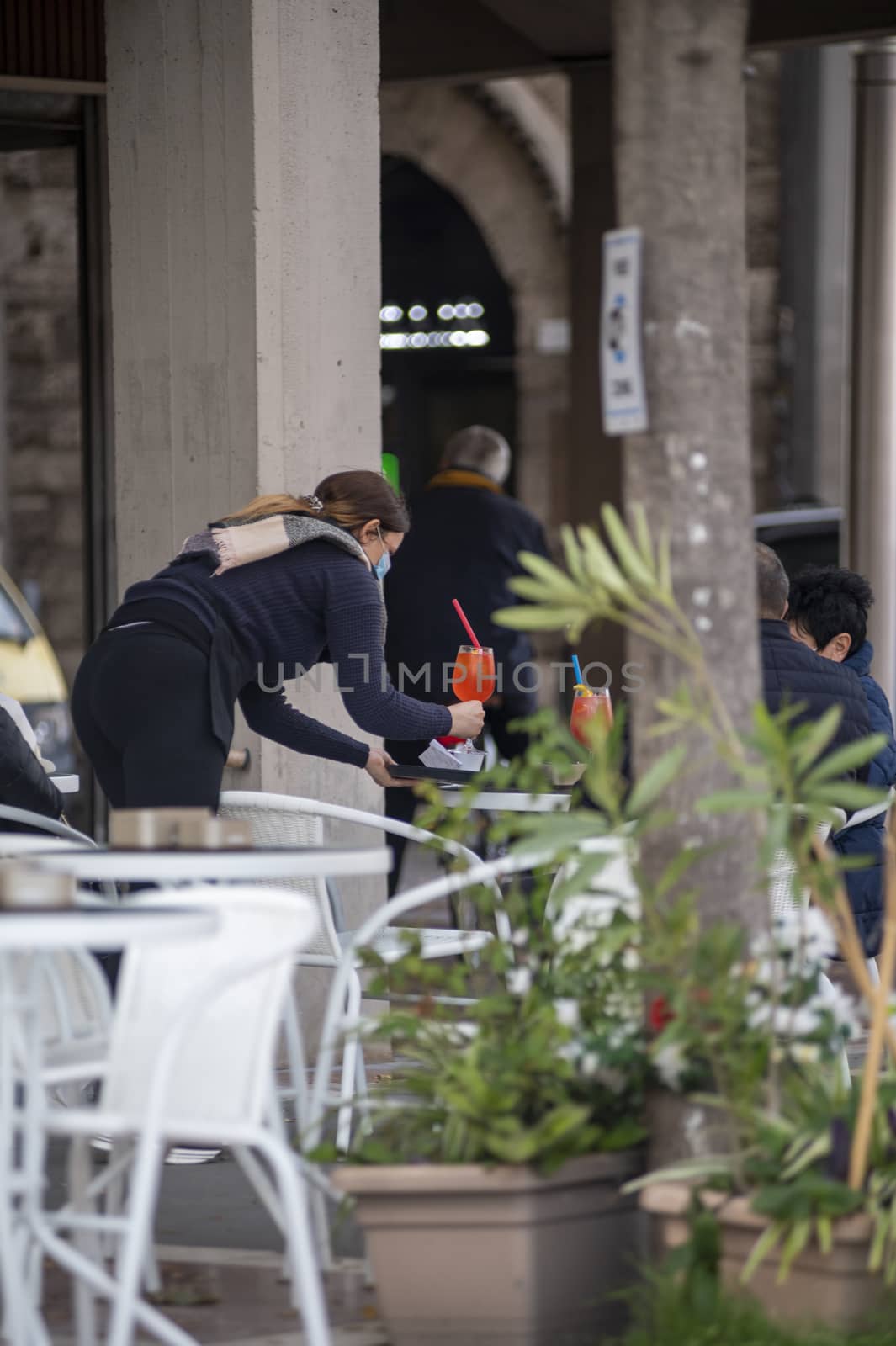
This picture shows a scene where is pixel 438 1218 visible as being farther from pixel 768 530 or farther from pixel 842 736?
pixel 768 530

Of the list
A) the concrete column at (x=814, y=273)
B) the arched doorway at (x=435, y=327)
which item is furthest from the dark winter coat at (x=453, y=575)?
the arched doorway at (x=435, y=327)

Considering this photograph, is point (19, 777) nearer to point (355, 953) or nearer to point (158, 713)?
point (158, 713)

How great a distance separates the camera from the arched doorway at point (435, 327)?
1435 centimetres

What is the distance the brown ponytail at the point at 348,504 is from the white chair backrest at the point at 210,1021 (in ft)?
5.51

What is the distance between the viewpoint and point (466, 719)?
4.57 meters

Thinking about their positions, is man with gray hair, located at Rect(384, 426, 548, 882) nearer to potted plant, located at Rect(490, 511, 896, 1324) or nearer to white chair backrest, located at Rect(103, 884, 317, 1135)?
potted plant, located at Rect(490, 511, 896, 1324)

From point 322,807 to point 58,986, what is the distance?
1061 millimetres

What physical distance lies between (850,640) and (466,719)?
102cm

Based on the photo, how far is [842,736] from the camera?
15.0ft

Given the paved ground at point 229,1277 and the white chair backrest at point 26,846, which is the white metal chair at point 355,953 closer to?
the paved ground at point 229,1277

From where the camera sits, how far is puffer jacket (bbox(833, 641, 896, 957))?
4.59m

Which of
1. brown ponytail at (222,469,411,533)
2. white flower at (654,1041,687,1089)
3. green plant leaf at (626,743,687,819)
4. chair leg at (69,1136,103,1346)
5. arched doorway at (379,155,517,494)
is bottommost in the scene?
chair leg at (69,1136,103,1346)

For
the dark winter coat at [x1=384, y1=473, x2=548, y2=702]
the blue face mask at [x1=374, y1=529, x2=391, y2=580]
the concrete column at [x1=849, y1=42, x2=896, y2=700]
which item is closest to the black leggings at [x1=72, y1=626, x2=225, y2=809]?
the blue face mask at [x1=374, y1=529, x2=391, y2=580]

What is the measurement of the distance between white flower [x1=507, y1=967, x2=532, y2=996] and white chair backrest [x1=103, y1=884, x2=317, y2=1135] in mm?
383
